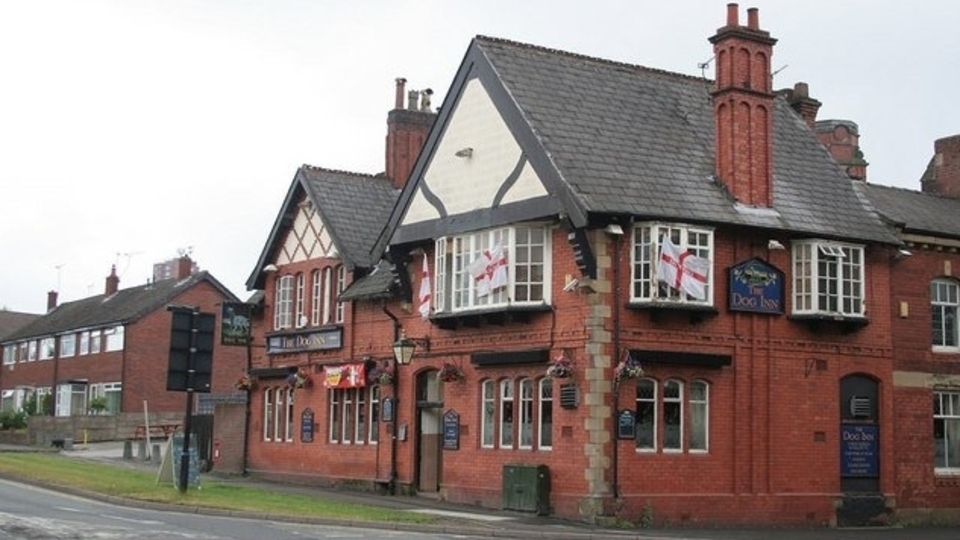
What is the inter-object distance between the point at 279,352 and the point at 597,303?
1590 cm

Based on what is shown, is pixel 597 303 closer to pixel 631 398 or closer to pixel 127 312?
pixel 631 398

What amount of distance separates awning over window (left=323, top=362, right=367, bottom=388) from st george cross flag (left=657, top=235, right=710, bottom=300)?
1118 centimetres

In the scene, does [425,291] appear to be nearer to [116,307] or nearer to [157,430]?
[157,430]

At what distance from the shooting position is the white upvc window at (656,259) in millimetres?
25078

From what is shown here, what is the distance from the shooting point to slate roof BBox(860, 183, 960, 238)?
2983cm

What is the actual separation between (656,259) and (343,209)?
46.9ft

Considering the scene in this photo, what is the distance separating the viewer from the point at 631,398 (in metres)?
25.2

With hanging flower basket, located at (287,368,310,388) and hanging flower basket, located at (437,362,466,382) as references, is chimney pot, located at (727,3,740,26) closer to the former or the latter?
hanging flower basket, located at (437,362,466,382)

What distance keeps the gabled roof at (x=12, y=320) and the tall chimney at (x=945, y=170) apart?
73889 mm

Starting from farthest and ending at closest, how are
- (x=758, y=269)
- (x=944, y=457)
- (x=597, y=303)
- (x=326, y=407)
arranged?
(x=326, y=407)
(x=944, y=457)
(x=758, y=269)
(x=597, y=303)

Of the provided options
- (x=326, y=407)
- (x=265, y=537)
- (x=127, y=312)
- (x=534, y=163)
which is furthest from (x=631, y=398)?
(x=127, y=312)

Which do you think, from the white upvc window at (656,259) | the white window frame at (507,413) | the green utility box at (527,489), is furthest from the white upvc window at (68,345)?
the white upvc window at (656,259)

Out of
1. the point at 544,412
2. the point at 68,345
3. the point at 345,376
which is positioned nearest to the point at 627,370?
the point at 544,412

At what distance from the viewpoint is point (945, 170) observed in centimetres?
3591
